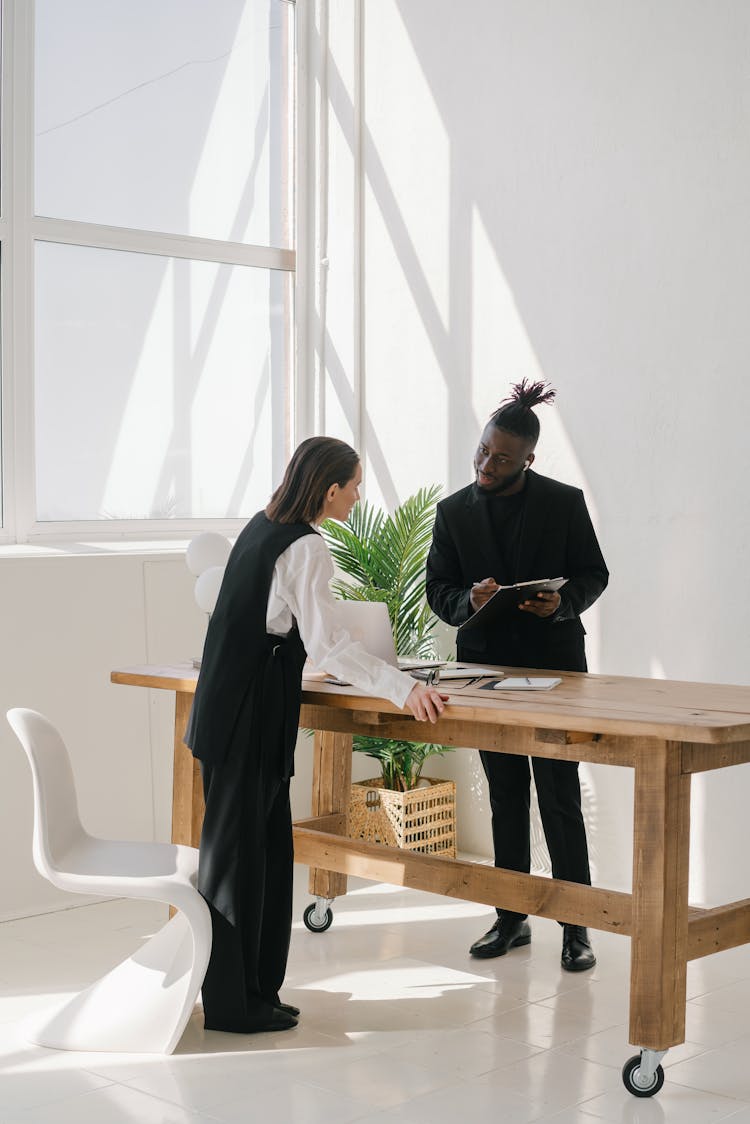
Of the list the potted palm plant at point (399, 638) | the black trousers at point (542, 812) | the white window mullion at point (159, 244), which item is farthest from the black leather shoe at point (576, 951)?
the white window mullion at point (159, 244)

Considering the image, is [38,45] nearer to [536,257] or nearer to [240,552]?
[536,257]

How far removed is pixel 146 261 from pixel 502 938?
2992 millimetres

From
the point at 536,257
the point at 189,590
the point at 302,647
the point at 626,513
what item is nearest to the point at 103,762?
the point at 189,590

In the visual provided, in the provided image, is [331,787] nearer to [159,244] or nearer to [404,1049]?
[404,1049]

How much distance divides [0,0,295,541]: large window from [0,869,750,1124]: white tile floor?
6.20 ft

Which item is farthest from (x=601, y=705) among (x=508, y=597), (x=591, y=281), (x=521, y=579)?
A: (x=591, y=281)

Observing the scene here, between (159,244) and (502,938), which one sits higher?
(159,244)

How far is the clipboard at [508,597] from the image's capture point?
355 centimetres

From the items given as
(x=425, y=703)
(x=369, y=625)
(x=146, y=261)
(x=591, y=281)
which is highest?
(x=146, y=261)

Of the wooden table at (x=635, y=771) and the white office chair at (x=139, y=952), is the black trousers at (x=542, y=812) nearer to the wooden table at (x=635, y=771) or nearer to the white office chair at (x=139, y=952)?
the wooden table at (x=635, y=771)

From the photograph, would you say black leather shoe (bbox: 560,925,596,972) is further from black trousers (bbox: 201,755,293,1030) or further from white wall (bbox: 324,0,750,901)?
black trousers (bbox: 201,755,293,1030)

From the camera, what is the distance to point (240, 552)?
3.40 meters

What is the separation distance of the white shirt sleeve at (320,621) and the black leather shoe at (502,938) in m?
1.23

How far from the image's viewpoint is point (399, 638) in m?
5.32
